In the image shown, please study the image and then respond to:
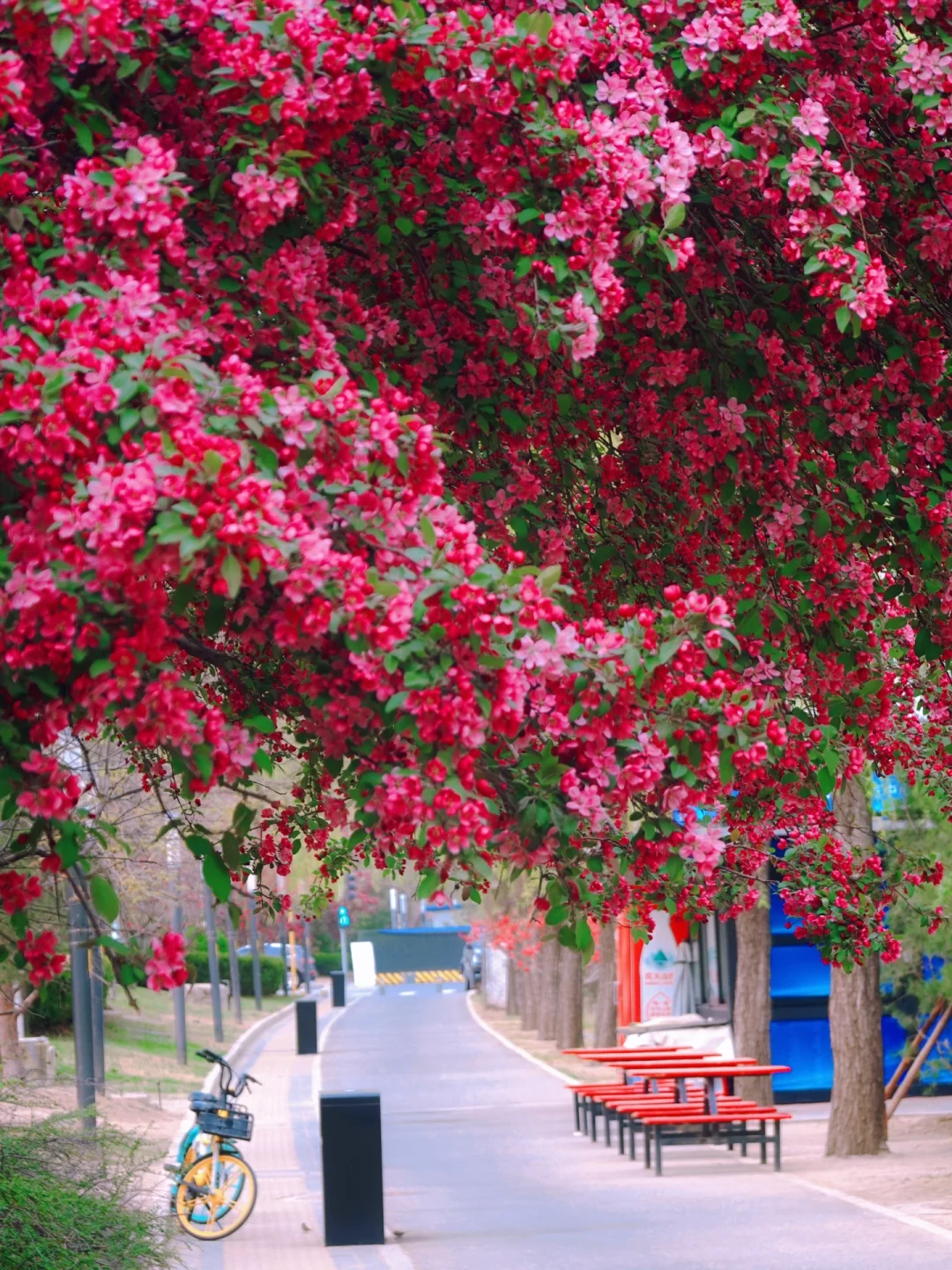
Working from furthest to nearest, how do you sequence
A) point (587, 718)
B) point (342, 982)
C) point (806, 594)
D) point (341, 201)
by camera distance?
1. point (342, 982)
2. point (806, 594)
3. point (341, 201)
4. point (587, 718)

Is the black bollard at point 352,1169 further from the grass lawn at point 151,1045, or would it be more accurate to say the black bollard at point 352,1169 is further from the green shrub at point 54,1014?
the green shrub at point 54,1014

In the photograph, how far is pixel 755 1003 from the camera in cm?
2066

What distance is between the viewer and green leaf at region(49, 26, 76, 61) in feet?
11.7

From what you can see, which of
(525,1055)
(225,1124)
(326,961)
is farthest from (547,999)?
(326,961)

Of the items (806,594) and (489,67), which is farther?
(806,594)

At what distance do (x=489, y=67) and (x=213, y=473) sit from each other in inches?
63.4

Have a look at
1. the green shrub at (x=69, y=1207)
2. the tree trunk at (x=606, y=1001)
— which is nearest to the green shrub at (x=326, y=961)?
the tree trunk at (x=606, y=1001)

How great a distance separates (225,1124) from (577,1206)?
3.33 meters

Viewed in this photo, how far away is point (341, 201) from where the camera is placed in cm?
470

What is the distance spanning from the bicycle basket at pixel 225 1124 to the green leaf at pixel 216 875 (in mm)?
9746

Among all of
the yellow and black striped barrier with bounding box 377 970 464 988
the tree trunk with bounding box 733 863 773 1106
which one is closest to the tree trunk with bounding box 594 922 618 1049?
the tree trunk with bounding box 733 863 773 1106

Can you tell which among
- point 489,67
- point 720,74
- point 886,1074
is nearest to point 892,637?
point 720,74

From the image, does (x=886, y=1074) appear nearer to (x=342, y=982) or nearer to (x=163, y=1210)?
(x=163, y=1210)

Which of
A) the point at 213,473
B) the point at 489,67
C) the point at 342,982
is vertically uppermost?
the point at 489,67
